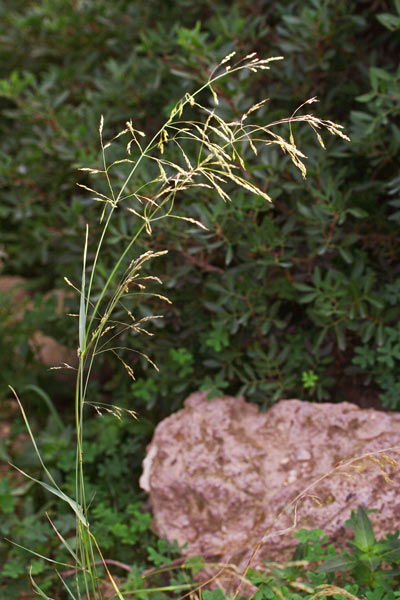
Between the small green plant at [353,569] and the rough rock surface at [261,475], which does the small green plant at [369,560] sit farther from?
the rough rock surface at [261,475]

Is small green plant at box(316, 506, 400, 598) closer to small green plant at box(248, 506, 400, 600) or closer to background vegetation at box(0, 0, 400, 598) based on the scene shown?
small green plant at box(248, 506, 400, 600)

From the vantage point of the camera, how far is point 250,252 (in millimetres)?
2482

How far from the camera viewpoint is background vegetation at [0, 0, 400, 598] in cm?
239

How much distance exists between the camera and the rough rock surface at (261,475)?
206cm

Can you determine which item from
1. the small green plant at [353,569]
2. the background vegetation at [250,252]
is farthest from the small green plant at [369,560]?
the background vegetation at [250,252]

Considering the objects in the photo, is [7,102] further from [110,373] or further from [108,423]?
[108,423]

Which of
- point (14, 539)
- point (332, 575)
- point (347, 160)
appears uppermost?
point (347, 160)

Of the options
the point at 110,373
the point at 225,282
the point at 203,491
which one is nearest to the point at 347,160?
the point at 225,282

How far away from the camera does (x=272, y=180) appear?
2.45 metres

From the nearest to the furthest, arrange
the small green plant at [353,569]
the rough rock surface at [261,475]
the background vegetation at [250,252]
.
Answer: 1. the small green plant at [353,569]
2. the rough rock surface at [261,475]
3. the background vegetation at [250,252]

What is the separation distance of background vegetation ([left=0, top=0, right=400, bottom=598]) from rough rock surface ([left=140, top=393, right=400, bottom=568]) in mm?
120

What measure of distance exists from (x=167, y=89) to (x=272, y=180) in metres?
0.88

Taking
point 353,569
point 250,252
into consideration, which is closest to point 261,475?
point 353,569

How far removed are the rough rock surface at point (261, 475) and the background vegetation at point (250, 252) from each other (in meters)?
0.12
